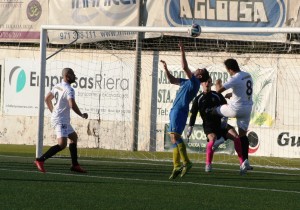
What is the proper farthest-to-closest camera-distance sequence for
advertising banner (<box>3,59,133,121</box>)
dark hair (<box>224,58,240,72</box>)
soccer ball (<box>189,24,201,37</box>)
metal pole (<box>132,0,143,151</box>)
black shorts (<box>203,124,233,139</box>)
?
advertising banner (<box>3,59,133,121</box>), metal pole (<box>132,0,143,151</box>), soccer ball (<box>189,24,201,37</box>), black shorts (<box>203,124,233,139</box>), dark hair (<box>224,58,240,72</box>)

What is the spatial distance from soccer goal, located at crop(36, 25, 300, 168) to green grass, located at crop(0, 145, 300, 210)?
16.9 ft

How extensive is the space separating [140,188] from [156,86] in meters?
12.6

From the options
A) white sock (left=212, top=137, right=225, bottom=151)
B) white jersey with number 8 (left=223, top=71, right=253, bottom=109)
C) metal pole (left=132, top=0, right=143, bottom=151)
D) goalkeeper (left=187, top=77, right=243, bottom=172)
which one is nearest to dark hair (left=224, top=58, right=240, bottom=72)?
white jersey with number 8 (left=223, top=71, right=253, bottom=109)

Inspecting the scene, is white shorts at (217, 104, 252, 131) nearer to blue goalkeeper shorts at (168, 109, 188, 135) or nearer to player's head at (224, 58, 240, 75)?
player's head at (224, 58, 240, 75)

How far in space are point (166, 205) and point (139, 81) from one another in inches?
581

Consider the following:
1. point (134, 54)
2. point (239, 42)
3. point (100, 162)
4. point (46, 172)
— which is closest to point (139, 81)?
point (134, 54)

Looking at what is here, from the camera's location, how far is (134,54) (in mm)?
26328

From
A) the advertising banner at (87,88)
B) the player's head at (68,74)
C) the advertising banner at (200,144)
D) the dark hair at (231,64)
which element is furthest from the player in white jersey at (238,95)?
the advertising banner at (87,88)

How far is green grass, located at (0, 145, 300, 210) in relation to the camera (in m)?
11.5

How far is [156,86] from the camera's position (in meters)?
25.9

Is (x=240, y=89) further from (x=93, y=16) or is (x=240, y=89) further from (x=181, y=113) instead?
(x=93, y=16)

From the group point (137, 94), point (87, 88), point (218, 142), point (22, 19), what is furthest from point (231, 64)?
point (22, 19)

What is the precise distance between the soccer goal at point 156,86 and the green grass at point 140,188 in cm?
515

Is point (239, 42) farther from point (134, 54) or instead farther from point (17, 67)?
point (17, 67)
